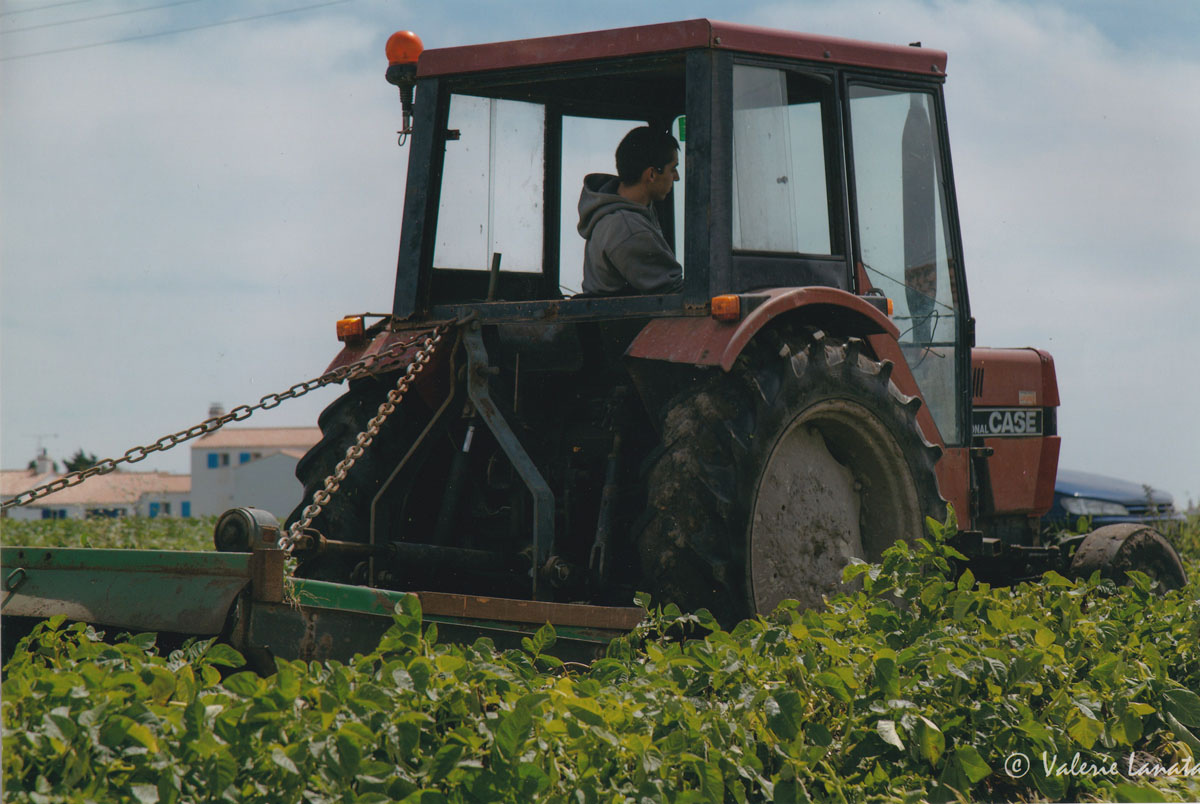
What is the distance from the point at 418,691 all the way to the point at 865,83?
3.51 metres

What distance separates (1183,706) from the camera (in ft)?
12.4

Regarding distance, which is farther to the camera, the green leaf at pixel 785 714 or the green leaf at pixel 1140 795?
the green leaf at pixel 785 714

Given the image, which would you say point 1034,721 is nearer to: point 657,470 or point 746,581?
point 746,581

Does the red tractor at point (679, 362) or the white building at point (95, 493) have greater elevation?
the red tractor at point (679, 362)

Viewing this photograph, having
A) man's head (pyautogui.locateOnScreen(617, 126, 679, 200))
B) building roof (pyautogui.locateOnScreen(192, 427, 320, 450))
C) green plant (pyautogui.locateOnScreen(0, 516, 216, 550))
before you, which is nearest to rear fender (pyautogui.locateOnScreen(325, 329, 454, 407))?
man's head (pyautogui.locateOnScreen(617, 126, 679, 200))

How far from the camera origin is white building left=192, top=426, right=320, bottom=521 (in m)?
51.3

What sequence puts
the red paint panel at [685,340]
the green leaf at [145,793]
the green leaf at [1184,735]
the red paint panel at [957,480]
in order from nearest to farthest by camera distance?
the green leaf at [145,793] < the green leaf at [1184,735] < the red paint panel at [685,340] < the red paint panel at [957,480]

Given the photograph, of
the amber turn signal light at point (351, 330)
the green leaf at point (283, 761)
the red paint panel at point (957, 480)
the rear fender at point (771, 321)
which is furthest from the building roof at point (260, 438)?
the green leaf at point (283, 761)

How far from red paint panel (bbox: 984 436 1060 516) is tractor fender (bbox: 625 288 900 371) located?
2078 millimetres

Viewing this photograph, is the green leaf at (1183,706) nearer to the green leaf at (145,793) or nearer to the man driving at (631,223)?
the man driving at (631,223)

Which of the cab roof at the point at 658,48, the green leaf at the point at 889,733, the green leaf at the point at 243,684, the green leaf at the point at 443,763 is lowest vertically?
the green leaf at the point at 889,733

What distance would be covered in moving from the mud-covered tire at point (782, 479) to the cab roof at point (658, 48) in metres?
1.08

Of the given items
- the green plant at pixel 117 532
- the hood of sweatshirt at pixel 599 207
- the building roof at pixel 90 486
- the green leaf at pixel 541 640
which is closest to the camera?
the green leaf at pixel 541 640

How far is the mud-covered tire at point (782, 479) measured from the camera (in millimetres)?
4191
